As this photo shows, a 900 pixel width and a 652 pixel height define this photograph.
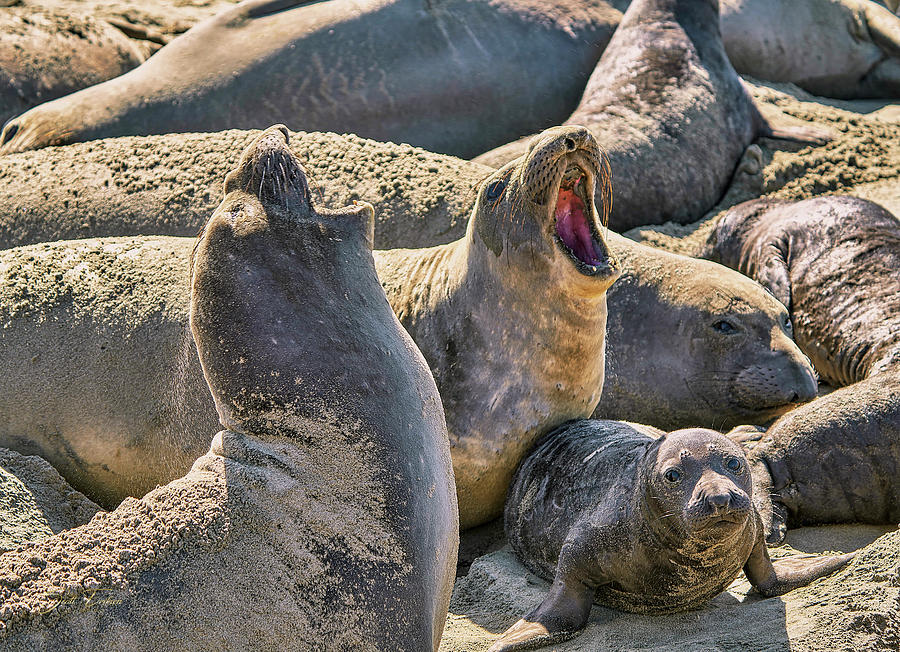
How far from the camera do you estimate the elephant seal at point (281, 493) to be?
2328 mm

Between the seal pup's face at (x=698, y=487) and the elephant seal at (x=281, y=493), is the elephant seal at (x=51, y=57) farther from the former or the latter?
the seal pup's face at (x=698, y=487)

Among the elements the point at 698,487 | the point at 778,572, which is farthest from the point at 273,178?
the point at 778,572

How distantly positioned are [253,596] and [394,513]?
36cm

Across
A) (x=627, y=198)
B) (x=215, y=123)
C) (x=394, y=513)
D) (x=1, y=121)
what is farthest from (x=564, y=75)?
(x=394, y=513)

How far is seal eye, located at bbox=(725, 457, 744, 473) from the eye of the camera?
3.27 m

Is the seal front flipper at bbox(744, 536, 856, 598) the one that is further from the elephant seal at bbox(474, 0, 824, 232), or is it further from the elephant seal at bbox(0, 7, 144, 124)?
the elephant seal at bbox(0, 7, 144, 124)

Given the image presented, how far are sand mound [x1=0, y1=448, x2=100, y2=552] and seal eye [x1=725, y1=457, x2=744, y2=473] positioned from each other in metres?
1.94

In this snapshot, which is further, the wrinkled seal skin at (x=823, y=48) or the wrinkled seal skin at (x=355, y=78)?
the wrinkled seal skin at (x=823, y=48)

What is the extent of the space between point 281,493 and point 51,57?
18.4 feet

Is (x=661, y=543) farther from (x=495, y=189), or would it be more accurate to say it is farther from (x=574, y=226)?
(x=495, y=189)

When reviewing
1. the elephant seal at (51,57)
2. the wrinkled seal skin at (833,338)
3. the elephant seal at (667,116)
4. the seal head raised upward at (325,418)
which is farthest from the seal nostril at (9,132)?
the seal head raised upward at (325,418)

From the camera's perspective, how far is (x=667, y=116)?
6.72 meters

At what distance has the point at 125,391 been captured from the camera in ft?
13.3

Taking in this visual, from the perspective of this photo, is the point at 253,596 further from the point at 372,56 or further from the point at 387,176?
the point at 372,56
